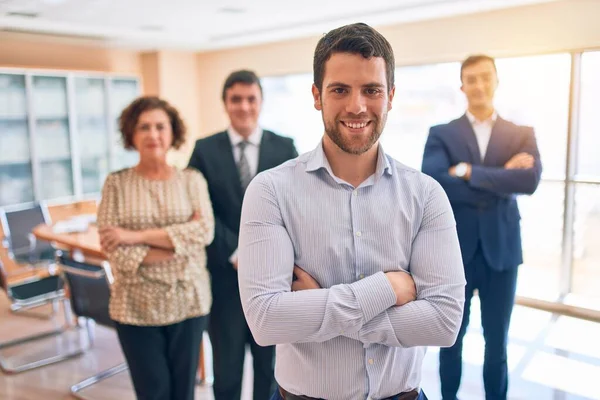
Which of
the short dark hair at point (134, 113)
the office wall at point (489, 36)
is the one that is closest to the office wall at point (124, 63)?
the office wall at point (489, 36)

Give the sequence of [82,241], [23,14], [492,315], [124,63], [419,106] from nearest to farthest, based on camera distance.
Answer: [492,315] < [82,241] < [23,14] < [419,106] < [124,63]

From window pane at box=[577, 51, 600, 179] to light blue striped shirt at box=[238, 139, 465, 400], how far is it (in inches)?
150

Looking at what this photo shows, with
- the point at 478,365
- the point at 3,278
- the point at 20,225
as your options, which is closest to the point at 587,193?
the point at 478,365

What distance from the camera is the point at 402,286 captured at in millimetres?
1244

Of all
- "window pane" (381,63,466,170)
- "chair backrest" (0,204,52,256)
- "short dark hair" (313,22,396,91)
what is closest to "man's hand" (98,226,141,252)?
"short dark hair" (313,22,396,91)

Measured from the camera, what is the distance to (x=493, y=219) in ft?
7.98

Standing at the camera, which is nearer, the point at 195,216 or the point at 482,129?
the point at 195,216

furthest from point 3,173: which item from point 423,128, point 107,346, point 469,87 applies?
point 469,87

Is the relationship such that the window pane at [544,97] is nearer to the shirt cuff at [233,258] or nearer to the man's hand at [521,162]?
the man's hand at [521,162]

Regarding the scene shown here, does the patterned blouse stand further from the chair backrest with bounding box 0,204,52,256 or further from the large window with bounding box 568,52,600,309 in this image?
the large window with bounding box 568,52,600,309

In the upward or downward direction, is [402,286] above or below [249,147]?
below

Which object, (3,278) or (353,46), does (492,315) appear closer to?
(353,46)

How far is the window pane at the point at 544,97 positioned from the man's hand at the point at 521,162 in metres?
2.34

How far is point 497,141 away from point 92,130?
5.29 metres
